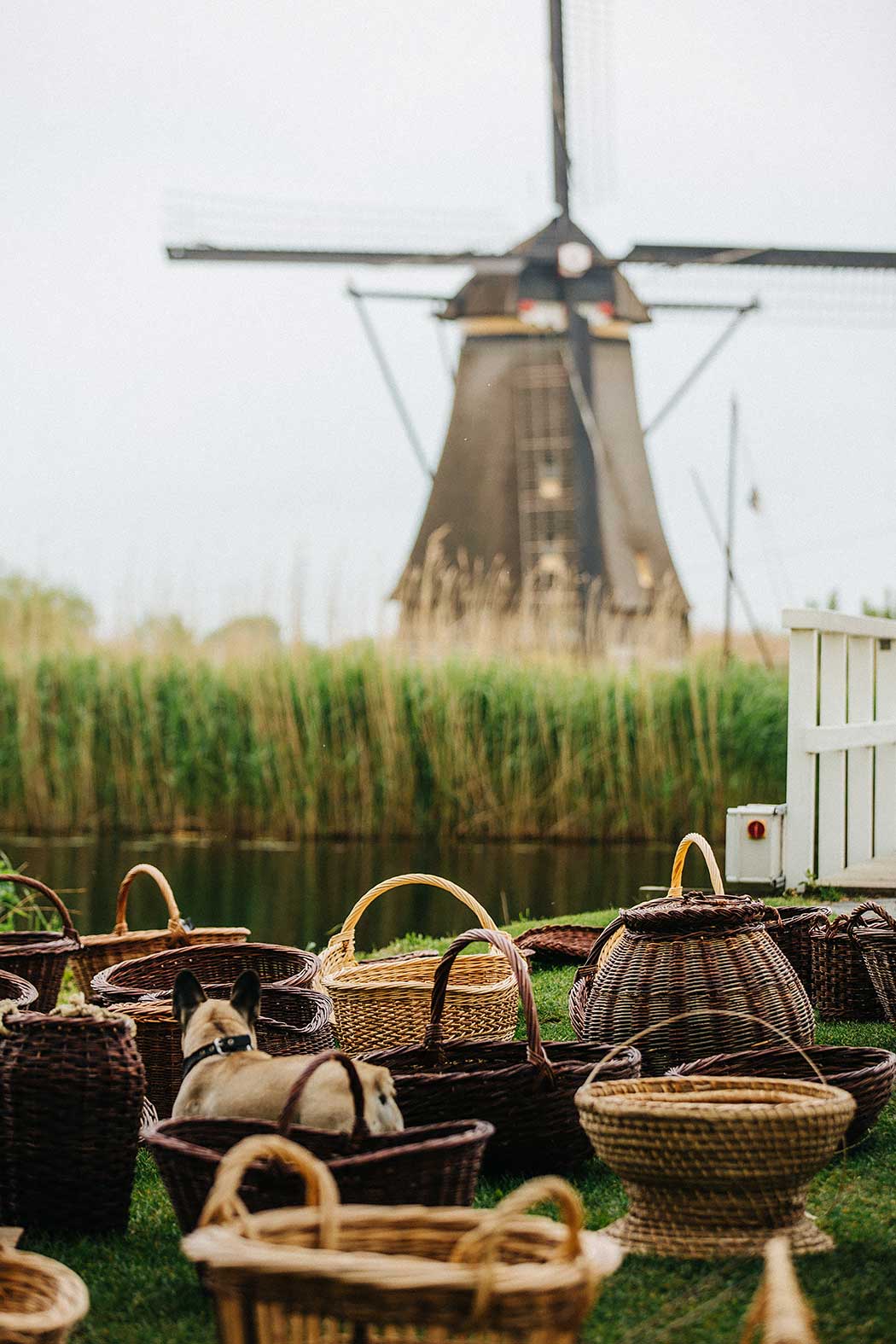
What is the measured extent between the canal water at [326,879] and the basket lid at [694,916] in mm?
4095

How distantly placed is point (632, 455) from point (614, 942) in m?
15.4

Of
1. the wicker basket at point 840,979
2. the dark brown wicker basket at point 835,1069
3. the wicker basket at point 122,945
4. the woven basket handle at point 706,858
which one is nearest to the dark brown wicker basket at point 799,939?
the wicker basket at point 840,979

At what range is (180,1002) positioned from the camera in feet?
9.03

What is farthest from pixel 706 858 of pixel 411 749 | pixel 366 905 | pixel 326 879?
pixel 411 749

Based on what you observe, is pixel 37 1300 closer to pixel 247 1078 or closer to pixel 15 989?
pixel 247 1078

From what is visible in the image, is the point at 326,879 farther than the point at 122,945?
Yes

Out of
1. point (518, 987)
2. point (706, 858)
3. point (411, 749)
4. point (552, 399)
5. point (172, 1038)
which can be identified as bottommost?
point (172, 1038)

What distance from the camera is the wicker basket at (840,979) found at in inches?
165

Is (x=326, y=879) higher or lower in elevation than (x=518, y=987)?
lower

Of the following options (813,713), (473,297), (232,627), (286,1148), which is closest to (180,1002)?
(286,1148)

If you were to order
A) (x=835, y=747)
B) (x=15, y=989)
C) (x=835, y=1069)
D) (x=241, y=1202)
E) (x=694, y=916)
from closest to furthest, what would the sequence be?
(x=241, y=1202) → (x=835, y=1069) → (x=694, y=916) → (x=15, y=989) → (x=835, y=747)

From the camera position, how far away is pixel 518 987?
2.79 metres

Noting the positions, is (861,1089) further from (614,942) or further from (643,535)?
(643,535)

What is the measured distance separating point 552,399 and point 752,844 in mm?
12441
